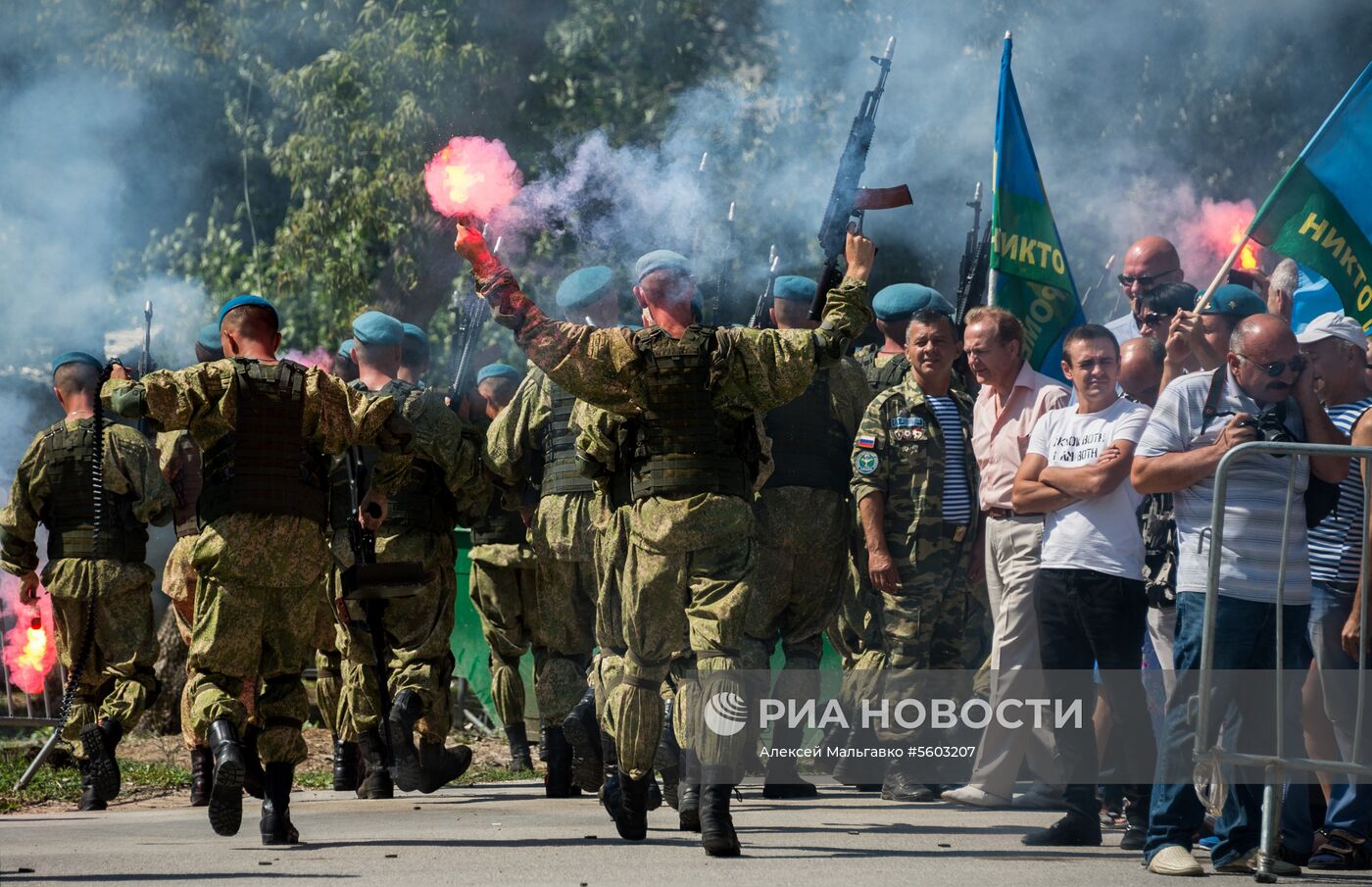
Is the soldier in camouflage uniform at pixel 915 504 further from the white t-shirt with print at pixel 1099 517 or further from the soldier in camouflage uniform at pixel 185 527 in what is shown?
the soldier in camouflage uniform at pixel 185 527

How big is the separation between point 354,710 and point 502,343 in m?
9.22

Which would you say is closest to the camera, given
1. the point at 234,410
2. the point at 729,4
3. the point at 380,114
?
the point at 234,410

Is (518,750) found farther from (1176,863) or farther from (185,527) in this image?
(1176,863)

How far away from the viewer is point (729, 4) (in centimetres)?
1797

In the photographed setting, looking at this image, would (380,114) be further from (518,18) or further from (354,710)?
(354,710)

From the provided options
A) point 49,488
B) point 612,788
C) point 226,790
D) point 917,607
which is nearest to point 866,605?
point 917,607

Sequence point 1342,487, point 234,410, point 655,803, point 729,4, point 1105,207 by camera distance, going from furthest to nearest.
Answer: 1. point 1105,207
2. point 729,4
3. point 655,803
4. point 234,410
5. point 1342,487

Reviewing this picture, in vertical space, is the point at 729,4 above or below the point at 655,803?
above

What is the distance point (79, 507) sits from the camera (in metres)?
9.13

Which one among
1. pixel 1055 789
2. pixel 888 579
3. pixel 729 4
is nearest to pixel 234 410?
pixel 888 579

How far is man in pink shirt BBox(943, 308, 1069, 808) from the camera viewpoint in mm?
7984

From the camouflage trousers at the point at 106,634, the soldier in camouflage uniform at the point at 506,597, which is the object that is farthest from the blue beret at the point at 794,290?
the camouflage trousers at the point at 106,634

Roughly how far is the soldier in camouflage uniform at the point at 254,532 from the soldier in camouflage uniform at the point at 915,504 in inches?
108

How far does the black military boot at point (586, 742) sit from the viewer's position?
7.45 meters
